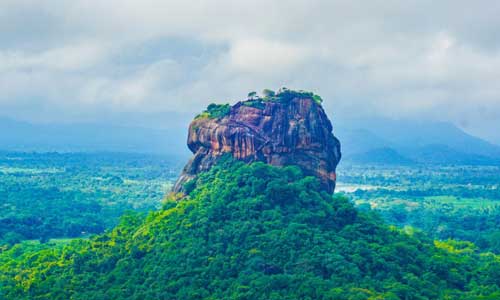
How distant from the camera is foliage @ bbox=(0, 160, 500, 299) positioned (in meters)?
37.4

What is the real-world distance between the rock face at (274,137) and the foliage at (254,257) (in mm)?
1491

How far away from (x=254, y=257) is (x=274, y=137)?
11046 millimetres

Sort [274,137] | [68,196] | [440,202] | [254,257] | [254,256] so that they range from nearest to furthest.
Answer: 1. [254,257]
2. [254,256]
3. [274,137]
4. [68,196]
5. [440,202]

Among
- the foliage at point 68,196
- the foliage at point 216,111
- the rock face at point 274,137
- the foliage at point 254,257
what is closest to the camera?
the foliage at point 254,257

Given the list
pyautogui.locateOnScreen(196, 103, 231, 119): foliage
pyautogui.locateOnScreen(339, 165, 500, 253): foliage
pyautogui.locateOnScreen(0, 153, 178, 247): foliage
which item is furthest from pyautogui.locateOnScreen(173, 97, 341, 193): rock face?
pyautogui.locateOnScreen(0, 153, 178, 247): foliage

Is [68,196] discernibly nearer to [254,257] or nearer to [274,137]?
[274,137]

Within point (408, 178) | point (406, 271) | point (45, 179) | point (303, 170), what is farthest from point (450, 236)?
point (408, 178)

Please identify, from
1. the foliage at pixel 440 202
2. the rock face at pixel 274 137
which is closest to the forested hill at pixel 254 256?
the rock face at pixel 274 137

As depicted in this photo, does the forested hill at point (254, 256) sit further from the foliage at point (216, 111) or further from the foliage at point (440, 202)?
the foliage at point (440, 202)

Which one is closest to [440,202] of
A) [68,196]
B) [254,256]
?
[68,196]

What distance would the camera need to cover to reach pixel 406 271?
39812mm

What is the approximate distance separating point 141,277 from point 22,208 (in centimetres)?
5189

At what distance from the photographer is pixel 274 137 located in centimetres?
4809

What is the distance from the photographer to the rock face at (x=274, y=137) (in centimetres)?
4797
